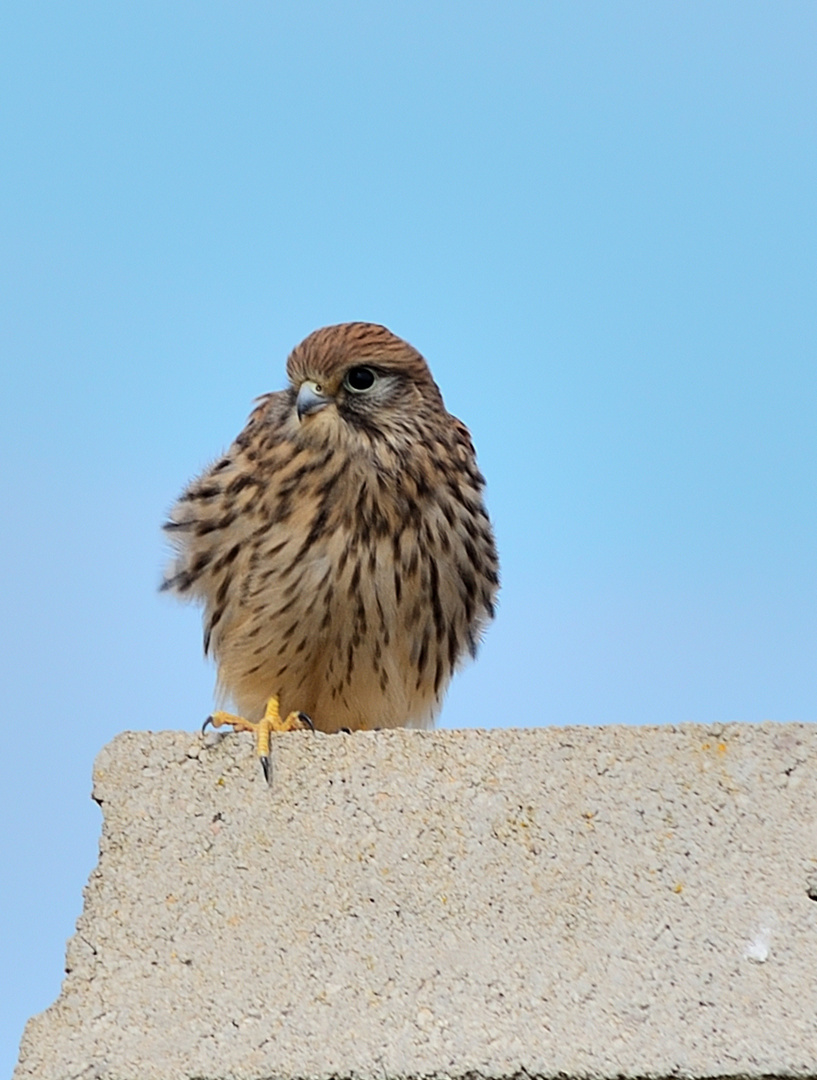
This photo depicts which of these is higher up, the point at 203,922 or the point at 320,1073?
the point at 203,922

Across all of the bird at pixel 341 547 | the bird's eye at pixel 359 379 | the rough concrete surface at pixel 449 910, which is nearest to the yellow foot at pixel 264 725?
the rough concrete surface at pixel 449 910

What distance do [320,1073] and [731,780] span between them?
713mm

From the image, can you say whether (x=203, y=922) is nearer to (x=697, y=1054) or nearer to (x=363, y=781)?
(x=363, y=781)

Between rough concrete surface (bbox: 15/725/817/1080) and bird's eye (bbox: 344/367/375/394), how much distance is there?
1436 millimetres

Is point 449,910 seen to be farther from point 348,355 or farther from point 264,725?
point 348,355

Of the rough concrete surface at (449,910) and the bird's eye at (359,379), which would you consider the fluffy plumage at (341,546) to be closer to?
the bird's eye at (359,379)

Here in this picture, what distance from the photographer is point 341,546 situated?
11.1 ft

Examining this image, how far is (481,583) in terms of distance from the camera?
3.67 metres

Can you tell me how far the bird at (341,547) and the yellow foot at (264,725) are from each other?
1.66ft

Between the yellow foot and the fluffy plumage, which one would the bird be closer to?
the fluffy plumage

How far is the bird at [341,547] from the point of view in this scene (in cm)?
338

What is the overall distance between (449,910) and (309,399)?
1617 millimetres

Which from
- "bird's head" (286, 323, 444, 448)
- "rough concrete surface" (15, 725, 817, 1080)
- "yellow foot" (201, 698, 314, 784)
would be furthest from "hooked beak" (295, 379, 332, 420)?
"rough concrete surface" (15, 725, 817, 1080)

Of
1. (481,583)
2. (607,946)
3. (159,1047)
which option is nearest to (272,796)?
(159,1047)
